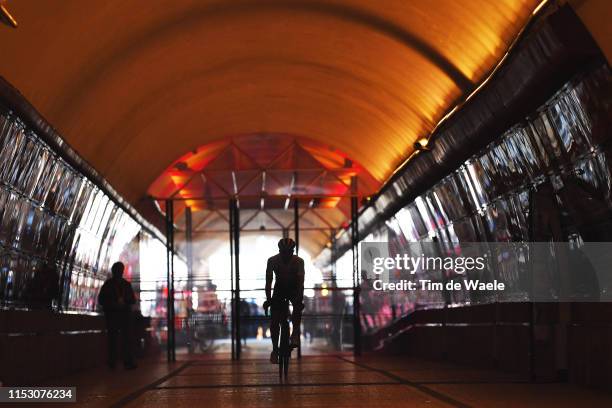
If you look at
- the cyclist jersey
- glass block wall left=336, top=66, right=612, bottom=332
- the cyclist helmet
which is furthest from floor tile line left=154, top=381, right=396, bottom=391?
glass block wall left=336, top=66, right=612, bottom=332

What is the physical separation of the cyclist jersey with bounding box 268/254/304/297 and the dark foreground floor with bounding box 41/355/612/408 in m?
1.12

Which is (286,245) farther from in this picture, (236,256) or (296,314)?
(236,256)

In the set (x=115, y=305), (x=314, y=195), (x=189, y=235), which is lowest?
(x=115, y=305)

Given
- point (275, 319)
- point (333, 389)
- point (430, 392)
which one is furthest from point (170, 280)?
point (430, 392)

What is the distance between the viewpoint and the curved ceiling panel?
46.6 ft

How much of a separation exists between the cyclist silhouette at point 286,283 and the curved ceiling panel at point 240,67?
342 centimetres

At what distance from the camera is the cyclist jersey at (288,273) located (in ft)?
50.0

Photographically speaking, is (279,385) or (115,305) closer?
(279,385)

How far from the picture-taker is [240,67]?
843 inches

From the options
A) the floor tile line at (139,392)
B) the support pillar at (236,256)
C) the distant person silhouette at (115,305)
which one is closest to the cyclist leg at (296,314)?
the floor tile line at (139,392)

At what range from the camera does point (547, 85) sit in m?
11.9

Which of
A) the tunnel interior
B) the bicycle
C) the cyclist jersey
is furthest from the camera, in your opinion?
the cyclist jersey

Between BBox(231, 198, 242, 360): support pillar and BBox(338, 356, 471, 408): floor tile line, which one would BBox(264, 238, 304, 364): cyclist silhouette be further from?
BBox(231, 198, 242, 360): support pillar

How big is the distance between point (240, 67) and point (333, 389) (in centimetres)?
981
